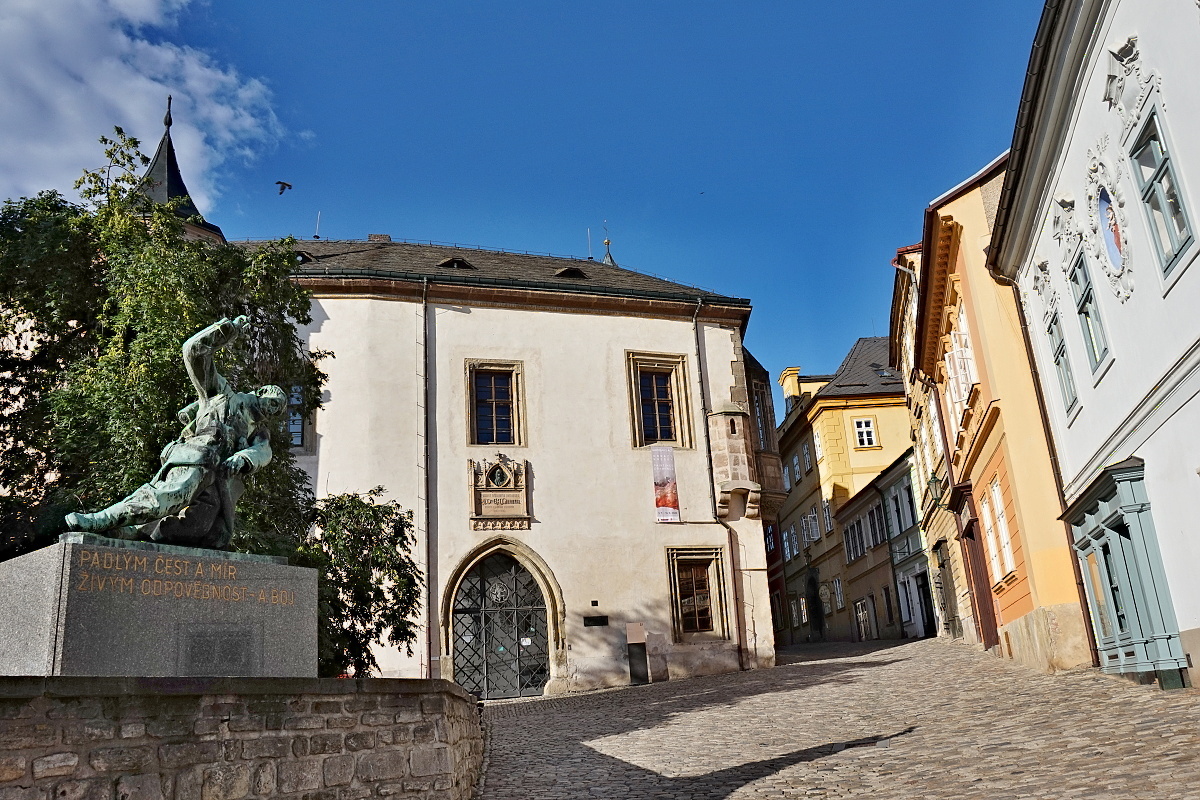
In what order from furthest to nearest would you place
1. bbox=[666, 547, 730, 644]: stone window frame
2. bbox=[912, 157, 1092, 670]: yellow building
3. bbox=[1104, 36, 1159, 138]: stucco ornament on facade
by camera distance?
bbox=[666, 547, 730, 644]: stone window frame < bbox=[912, 157, 1092, 670]: yellow building < bbox=[1104, 36, 1159, 138]: stucco ornament on facade

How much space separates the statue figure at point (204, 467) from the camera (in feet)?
21.9

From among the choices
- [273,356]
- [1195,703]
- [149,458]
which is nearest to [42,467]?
[149,458]

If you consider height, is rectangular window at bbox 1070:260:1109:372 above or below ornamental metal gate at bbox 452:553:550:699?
above

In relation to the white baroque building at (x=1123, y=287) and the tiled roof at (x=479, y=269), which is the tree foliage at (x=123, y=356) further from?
the white baroque building at (x=1123, y=287)

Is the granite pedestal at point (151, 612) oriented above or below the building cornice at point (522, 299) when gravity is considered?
below

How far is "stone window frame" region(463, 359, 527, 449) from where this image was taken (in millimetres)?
22047

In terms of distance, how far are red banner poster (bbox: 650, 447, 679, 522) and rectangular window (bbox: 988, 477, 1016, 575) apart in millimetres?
7078

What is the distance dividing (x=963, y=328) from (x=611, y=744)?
998cm

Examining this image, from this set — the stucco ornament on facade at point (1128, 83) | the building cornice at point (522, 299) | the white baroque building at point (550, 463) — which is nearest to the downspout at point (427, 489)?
the white baroque building at point (550, 463)

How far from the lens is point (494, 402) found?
→ 22594 mm

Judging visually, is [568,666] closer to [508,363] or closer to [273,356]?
[508,363]

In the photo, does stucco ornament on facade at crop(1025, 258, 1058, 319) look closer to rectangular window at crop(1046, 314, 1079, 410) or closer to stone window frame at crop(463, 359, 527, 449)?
rectangular window at crop(1046, 314, 1079, 410)

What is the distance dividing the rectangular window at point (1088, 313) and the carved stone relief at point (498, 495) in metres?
12.1

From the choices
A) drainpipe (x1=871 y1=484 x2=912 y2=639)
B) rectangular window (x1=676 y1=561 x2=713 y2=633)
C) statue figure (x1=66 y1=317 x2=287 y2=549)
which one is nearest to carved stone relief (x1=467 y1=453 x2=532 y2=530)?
rectangular window (x1=676 y1=561 x2=713 y2=633)
